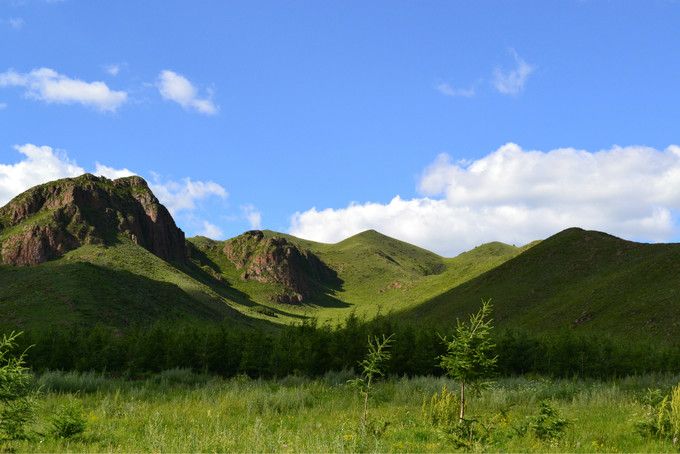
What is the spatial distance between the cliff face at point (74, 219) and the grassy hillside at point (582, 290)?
9202cm

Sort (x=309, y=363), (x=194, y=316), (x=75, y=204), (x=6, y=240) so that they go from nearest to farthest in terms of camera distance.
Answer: (x=309, y=363) < (x=194, y=316) < (x=6, y=240) < (x=75, y=204)

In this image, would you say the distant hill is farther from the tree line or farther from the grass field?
the grass field

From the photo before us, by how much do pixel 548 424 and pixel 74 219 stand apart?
150033 millimetres

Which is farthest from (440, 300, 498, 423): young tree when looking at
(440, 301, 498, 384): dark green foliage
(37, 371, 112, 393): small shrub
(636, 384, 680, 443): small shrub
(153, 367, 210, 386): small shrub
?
(153, 367, 210, 386): small shrub

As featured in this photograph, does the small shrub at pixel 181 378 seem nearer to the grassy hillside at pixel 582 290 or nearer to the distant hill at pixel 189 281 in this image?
the distant hill at pixel 189 281

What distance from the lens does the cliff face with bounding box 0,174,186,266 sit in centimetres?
13000

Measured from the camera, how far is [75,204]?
5659 inches

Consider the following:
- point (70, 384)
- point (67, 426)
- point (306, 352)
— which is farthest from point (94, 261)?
point (67, 426)

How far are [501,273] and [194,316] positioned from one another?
63.6m

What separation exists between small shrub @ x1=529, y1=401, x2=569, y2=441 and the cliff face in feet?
458

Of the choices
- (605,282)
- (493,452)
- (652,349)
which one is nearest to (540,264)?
(605,282)

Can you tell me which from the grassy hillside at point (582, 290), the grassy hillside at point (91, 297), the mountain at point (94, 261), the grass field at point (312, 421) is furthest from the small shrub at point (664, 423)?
the mountain at point (94, 261)

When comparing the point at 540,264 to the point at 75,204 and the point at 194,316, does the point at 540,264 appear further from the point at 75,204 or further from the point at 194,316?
the point at 75,204

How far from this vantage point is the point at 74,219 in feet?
458
